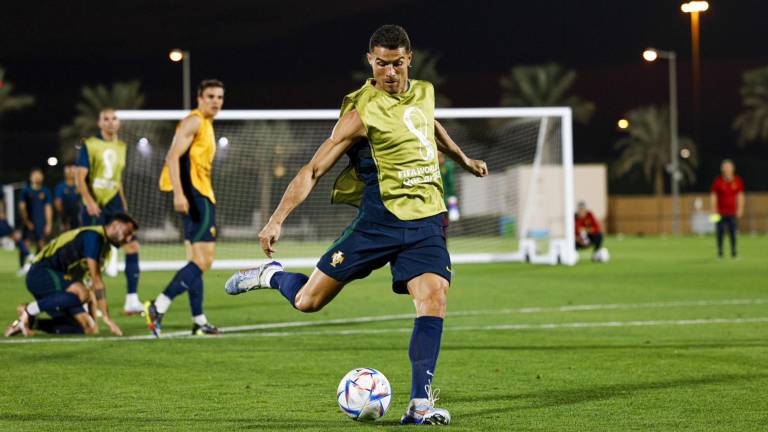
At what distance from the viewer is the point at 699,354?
8844mm

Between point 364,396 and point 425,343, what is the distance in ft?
1.40

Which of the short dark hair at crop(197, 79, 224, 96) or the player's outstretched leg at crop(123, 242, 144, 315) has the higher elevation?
the short dark hair at crop(197, 79, 224, 96)

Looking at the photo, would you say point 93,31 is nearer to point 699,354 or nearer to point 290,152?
point 290,152

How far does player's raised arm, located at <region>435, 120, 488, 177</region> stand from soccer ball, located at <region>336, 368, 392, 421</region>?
1.45m

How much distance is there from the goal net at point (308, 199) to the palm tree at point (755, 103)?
5184cm

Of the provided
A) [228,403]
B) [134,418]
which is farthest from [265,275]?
[134,418]

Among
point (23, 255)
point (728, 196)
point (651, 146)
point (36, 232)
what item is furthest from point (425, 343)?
point (651, 146)

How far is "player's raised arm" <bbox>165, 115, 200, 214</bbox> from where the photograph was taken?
10.5 m

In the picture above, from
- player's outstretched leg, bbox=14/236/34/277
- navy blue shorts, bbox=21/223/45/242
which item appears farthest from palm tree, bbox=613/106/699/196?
player's outstretched leg, bbox=14/236/34/277

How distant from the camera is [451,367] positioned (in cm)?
821

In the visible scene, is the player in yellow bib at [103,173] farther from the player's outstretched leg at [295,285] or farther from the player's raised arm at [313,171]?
the player's raised arm at [313,171]

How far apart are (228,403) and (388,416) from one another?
1032 millimetres

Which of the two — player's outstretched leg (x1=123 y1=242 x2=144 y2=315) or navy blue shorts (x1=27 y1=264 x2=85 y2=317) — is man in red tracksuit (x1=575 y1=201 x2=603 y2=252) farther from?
navy blue shorts (x1=27 y1=264 x2=85 y2=317)

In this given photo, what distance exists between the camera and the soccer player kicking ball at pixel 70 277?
34.3ft
